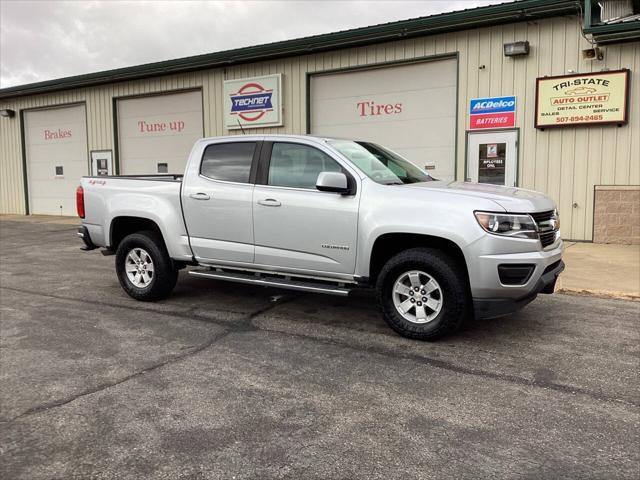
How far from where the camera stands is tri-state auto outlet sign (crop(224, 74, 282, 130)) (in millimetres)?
14984

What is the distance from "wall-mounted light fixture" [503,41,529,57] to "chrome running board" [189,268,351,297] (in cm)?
803

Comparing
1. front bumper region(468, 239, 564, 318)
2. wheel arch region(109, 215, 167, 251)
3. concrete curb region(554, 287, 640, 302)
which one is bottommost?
concrete curb region(554, 287, 640, 302)

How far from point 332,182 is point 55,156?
18.7 meters

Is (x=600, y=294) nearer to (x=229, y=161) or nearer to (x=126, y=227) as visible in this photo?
(x=229, y=161)

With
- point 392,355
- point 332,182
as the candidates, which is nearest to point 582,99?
point 332,182

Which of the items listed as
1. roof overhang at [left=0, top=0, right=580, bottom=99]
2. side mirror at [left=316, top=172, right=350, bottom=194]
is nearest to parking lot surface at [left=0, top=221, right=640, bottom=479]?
side mirror at [left=316, top=172, right=350, bottom=194]

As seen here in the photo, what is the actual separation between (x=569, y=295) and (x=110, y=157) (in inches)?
638

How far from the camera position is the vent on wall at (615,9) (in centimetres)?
1119

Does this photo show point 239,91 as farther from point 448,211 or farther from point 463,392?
point 463,392

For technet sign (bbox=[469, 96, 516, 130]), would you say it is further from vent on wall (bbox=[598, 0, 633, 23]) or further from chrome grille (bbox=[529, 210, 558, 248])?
chrome grille (bbox=[529, 210, 558, 248])

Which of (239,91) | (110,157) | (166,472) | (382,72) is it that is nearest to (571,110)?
(382,72)

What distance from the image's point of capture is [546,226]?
16.8ft

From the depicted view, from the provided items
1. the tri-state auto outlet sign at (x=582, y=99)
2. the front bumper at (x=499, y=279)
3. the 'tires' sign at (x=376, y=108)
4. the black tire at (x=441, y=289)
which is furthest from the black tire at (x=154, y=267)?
the tri-state auto outlet sign at (x=582, y=99)

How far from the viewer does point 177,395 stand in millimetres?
3969
